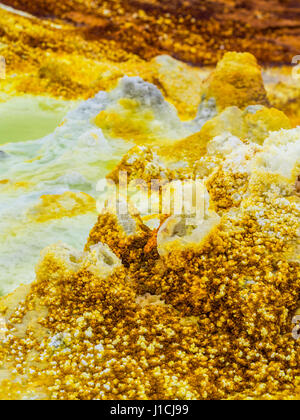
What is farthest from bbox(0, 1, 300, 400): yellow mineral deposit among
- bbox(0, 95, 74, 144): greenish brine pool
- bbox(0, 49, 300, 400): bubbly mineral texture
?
bbox(0, 95, 74, 144): greenish brine pool

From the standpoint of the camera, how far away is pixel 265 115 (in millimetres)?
4035

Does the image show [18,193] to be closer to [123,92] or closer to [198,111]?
[123,92]

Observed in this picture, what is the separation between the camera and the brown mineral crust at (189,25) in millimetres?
5812

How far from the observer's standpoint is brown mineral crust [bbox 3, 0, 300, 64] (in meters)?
5.81

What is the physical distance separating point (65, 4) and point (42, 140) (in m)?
2.78

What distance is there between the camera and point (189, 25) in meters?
6.07
